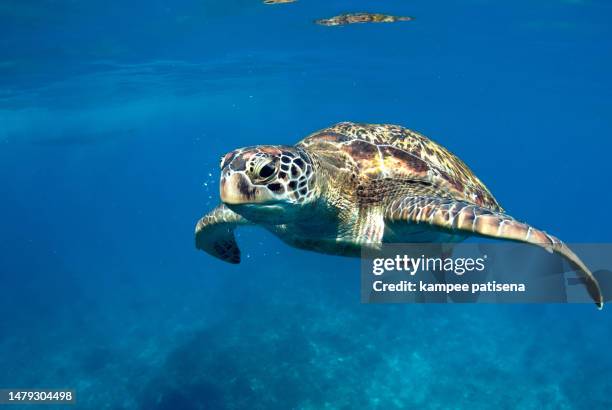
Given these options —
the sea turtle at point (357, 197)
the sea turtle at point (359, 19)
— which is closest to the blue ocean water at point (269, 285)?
the sea turtle at point (359, 19)

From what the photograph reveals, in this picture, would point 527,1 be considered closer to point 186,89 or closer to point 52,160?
point 186,89

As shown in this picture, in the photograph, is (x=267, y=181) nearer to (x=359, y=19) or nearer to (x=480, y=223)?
(x=480, y=223)

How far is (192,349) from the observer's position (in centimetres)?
1282

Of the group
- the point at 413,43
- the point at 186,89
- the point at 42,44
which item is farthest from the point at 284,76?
the point at 42,44

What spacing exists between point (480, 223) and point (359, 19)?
42.2ft

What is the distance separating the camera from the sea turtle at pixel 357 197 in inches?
132

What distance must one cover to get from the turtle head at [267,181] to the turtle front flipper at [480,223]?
39.4 inches

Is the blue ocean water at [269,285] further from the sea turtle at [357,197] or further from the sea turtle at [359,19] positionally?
the sea turtle at [357,197]

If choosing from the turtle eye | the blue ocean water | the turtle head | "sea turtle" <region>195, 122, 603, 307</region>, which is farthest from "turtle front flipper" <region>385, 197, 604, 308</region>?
the blue ocean water

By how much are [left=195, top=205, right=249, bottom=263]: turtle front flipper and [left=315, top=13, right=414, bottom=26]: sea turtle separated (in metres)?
10.5

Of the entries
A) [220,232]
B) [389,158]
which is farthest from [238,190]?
[220,232]

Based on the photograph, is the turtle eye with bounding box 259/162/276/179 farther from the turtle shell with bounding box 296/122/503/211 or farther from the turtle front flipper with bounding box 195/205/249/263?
the turtle front flipper with bounding box 195/205/249/263

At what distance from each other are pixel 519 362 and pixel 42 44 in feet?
60.7

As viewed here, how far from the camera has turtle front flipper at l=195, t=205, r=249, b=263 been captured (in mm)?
5105
